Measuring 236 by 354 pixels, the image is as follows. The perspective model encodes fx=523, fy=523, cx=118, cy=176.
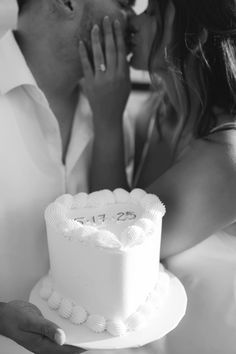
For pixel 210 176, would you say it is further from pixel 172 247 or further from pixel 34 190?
pixel 34 190

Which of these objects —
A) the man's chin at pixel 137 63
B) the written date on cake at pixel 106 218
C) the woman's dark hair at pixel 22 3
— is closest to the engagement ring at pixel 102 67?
the man's chin at pixel 137 63

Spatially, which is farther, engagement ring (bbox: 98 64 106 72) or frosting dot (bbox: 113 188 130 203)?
engagement ring (bbox: 98 64 106 72)

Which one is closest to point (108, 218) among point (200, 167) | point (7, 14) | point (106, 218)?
point (106, 218)

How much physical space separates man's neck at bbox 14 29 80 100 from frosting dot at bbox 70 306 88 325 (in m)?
0.70

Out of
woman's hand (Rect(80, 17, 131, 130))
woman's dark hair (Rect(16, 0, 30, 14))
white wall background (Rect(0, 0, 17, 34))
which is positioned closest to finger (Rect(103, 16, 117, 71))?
woman's hand (Rect(80, 17, 131, 130))

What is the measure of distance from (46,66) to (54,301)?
0.69m

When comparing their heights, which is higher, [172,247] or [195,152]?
[195,152]

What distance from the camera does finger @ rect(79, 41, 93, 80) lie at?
149 centimetres

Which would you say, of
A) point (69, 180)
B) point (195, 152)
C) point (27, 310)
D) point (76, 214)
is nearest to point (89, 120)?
point (69, 180)

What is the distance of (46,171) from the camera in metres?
1.48

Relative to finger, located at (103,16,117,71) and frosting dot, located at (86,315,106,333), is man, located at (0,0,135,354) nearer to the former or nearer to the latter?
finger, located at (103,16,117,71)

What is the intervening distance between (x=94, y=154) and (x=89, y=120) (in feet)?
0.38

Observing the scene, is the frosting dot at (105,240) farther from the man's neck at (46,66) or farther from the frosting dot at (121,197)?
the man's neck at (46,66)

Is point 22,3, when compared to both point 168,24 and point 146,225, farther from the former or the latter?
point 146,225
